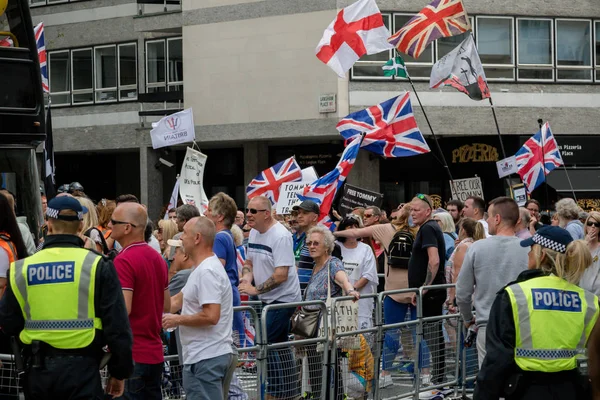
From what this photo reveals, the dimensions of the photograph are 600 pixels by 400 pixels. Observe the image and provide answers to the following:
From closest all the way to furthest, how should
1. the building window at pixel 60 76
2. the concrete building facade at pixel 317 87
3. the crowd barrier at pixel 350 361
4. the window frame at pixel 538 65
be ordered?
1. the crowd barrier at pixel 350 361
2. the concrete building facade at pixel 317 87
3. the window frame at pixel 538 65
4. the building window at pixel 60 76

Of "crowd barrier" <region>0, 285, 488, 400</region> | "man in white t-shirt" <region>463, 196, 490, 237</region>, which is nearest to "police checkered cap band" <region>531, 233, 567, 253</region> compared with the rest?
"crowd barrier" <region>0, 285, 488, 400</region>

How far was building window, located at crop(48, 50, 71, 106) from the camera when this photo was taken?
3728 centimetres

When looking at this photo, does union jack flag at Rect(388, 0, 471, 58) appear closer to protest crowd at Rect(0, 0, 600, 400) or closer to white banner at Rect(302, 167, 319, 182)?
white banner at Rect(302, 167, 319, 182)

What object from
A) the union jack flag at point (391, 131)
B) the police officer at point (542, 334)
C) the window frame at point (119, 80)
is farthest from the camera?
the window frame at point (119, 80)

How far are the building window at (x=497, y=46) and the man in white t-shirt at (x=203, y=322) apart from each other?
25.1m

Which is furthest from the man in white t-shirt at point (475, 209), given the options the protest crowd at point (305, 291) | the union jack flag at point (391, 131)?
the union jack flag at point (391, 131)

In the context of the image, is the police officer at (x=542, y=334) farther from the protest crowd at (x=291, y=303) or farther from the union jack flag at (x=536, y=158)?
the union jack flag at (x=536, y=158)

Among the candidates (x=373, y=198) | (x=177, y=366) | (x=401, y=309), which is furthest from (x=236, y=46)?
(x=177, y=366)

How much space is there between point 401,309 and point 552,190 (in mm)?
20001

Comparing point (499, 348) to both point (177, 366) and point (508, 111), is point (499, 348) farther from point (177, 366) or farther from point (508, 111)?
point (508, 111)

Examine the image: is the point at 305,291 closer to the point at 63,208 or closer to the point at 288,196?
the point at 63,208

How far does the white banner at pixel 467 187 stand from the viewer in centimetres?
2169

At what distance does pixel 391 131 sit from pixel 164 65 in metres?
18.0

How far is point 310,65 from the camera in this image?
31219 mm
